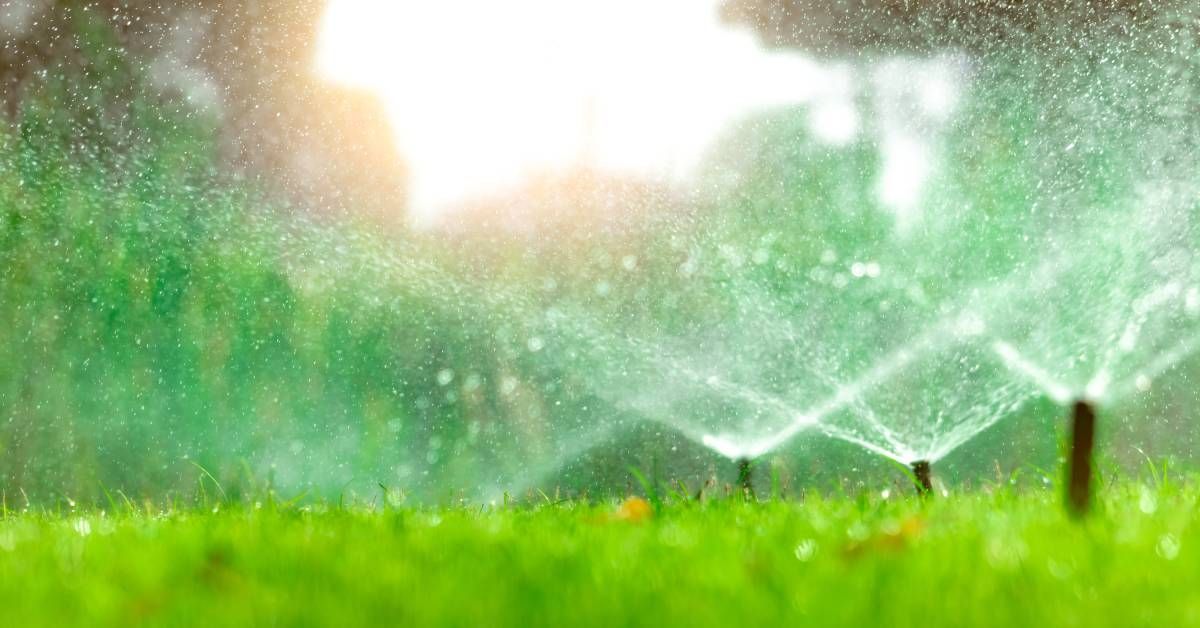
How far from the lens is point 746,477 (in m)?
4.77

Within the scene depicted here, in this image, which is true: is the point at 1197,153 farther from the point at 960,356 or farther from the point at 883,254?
the point at 883,254

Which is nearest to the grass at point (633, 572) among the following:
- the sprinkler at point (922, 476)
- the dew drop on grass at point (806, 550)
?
the dew drop on grass at point (806, 550)

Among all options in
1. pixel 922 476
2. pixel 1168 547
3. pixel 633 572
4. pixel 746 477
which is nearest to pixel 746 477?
pixel 746 477

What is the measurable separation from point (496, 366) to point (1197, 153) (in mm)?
10461

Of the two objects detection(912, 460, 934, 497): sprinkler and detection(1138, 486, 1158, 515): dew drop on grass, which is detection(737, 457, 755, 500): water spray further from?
detection(1138, 486, 1158, 515): dew drop on grass

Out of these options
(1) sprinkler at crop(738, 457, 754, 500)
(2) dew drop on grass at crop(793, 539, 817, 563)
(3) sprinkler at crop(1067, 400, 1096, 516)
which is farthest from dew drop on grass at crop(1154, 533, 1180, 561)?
(1) sprinkler at crop(738, 457, 754, 500)

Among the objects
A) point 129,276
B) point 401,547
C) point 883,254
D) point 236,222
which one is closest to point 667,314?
point 883,254

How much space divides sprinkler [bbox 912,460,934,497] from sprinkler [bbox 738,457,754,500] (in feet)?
2.24

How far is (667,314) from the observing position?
15.2m

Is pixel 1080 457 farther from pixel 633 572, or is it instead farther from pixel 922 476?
pixel 922 476

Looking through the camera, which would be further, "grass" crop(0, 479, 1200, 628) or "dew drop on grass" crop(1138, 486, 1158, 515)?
"dew drop on grass" crop(1138, 486, 1158, 515)

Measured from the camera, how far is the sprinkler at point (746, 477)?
4.52 m

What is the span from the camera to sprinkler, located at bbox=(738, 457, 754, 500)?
4.52 meters

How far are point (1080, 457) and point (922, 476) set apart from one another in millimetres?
2028
